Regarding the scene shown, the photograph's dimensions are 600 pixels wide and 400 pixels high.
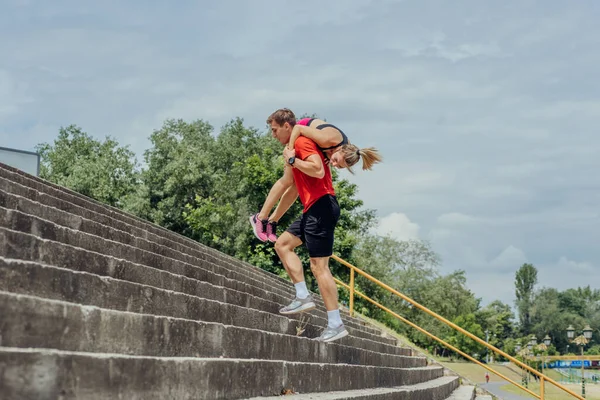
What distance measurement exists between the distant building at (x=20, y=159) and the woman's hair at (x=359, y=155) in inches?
586

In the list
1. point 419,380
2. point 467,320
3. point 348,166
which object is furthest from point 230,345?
point 467,320

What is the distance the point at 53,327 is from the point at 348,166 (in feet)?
11.3

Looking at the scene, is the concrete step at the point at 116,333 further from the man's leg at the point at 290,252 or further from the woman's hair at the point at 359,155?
the woman's hair at the point at 359,155

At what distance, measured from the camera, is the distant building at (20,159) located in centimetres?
1886

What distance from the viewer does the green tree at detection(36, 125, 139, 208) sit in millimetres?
41000

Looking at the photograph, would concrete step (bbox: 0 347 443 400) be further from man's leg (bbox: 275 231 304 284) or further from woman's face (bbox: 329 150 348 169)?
woman's face (bbox: 329 150 348 169)

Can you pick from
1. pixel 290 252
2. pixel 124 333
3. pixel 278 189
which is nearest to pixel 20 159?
pixel 278 189

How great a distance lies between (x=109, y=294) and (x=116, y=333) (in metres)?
0.66

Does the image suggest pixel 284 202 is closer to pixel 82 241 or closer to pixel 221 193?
pixel 82 241

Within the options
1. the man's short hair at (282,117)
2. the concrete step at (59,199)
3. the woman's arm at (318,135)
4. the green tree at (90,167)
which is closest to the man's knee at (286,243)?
the woman's arm at (318,135)

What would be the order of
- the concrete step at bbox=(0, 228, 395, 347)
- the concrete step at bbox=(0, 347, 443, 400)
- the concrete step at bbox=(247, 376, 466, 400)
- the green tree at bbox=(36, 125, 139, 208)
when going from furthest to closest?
the green tree at bbox=(36, 125, 139, 208)
the concrete step at bbox=(247, 376, 466, 400)
the concrete step at bbox=(0, 228, 395, 347)
the concrete step at bbox=(0, 347, 443, 400)

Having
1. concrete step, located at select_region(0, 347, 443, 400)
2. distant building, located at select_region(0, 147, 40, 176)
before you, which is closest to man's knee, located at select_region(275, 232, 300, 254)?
concrete step, located at select_region(0, 347, 443, 400)

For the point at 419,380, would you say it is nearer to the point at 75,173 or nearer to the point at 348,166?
the point at 348,166

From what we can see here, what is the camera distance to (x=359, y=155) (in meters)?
5.77
